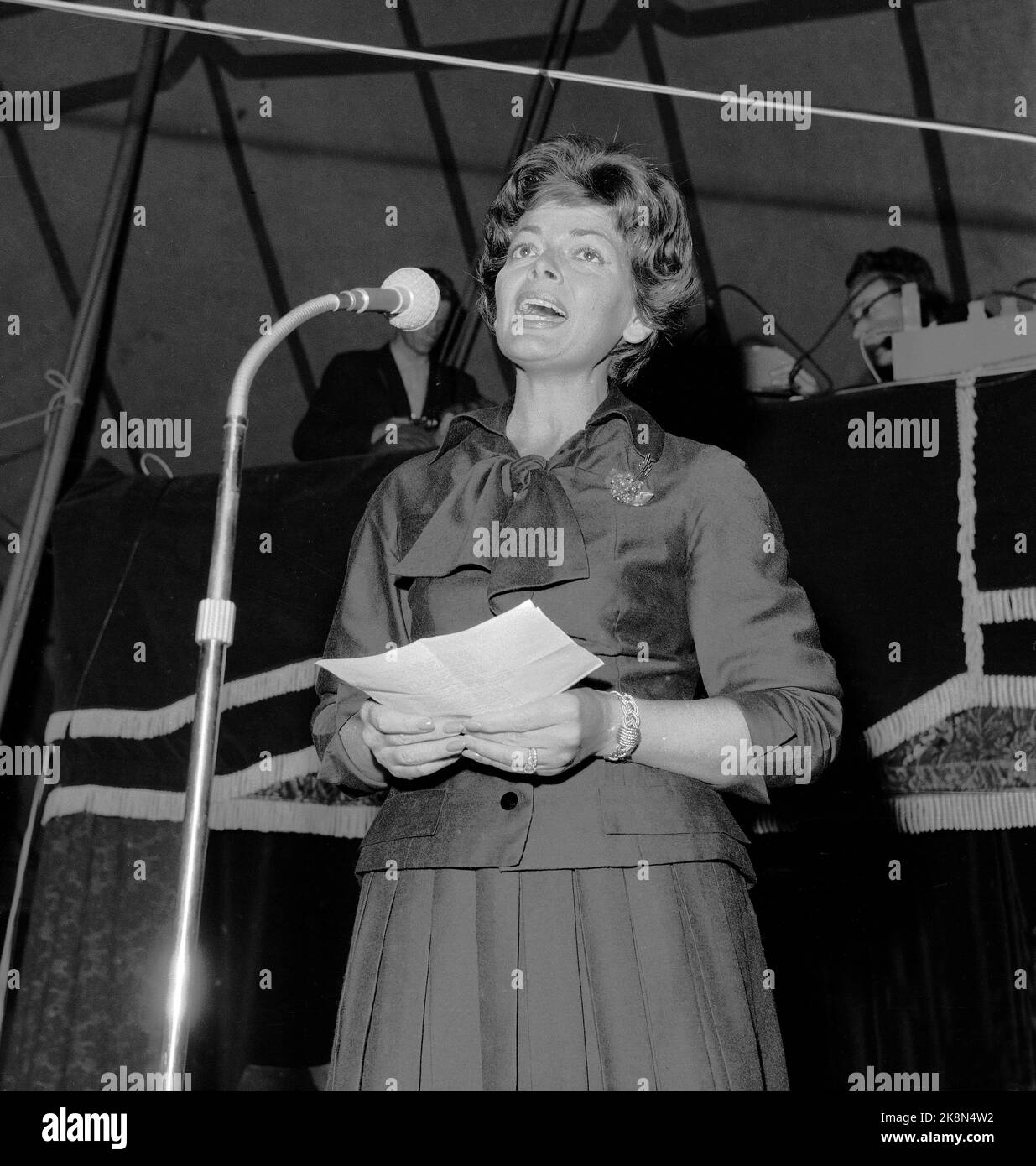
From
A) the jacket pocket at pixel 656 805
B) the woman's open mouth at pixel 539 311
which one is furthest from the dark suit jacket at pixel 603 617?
the woman's open mouth at pixel 539 311

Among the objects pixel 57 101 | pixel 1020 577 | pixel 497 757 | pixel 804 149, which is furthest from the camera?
pixel 804 149

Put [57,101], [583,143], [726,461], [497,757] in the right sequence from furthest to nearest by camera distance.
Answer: [57,101]
[583,143]
[726,461]
[497,757]

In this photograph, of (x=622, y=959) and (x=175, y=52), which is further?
(x=175, y=52)

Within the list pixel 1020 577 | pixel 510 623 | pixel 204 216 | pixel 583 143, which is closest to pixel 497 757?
pixel 510 623

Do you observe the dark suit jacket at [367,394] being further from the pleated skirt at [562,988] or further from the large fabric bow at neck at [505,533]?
the pleated skirt at [562,988]

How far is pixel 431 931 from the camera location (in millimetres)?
1253

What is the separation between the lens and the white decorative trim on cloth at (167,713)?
277cm

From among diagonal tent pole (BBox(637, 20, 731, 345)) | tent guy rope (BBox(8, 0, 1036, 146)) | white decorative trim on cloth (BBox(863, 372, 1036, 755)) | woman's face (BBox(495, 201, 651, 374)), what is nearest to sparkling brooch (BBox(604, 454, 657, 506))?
woman's face (BBox(495, 201, 651, 374))

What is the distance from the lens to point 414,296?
4.84ft

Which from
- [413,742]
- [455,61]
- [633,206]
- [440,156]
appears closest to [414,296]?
[633,206]

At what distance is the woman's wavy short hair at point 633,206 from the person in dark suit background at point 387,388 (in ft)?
5.95

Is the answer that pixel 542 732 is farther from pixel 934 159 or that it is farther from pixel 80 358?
pixel 934 159
